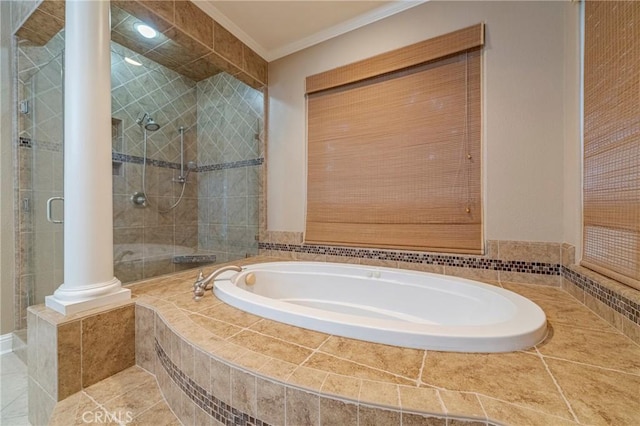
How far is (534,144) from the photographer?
57.7 inches

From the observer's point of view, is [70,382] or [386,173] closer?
[70,382]

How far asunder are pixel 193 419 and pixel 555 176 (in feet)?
6.93

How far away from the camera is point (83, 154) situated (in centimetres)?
117

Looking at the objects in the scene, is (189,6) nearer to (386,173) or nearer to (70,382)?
(386,173)

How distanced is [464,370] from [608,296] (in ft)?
2.62

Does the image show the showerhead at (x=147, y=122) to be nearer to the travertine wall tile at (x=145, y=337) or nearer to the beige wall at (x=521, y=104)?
the travertine wall tile at (x=145, y=337)

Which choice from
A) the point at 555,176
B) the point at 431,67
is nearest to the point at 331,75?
the point at 431,67

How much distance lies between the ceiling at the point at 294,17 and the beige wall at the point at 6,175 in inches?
51.9

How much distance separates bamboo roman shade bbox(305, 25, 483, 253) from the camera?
5.31 ft

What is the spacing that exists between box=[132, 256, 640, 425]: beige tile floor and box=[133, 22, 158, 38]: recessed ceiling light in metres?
2.09

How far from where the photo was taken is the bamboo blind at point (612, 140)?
0.91m

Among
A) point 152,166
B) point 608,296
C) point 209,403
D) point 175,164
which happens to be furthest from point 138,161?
point 608,296

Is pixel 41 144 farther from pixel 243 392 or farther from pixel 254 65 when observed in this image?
pixel 243 392

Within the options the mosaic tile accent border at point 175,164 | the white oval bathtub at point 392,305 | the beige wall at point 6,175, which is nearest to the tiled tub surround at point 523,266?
the white oval bathtub at point 392,305
